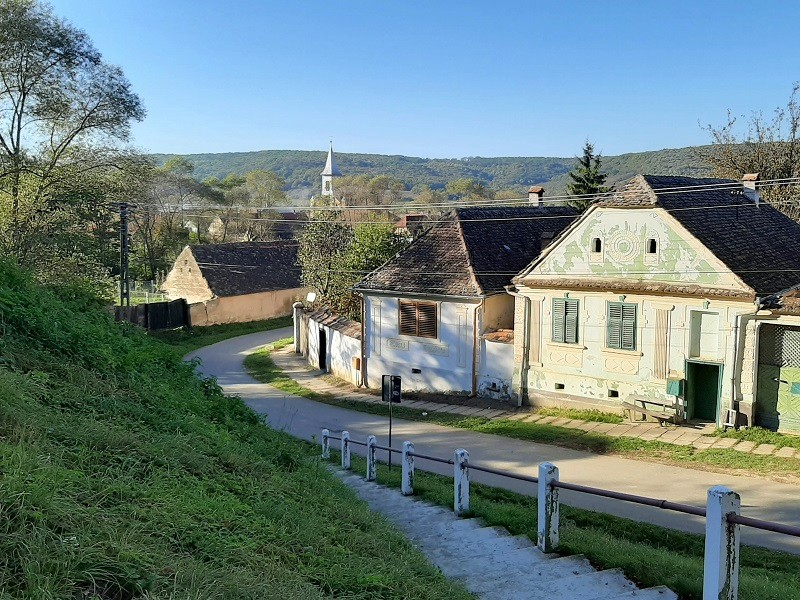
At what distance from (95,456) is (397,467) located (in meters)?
11.3

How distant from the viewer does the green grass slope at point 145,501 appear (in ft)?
14.0

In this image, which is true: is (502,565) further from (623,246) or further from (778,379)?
(623,246)

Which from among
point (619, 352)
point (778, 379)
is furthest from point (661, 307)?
point (778, 379)

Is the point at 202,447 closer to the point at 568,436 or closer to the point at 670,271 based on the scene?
the point at 568,436

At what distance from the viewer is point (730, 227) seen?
2166 centimetres

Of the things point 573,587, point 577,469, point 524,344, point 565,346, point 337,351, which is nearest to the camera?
point 573,587

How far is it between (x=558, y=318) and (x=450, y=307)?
3.86 metres

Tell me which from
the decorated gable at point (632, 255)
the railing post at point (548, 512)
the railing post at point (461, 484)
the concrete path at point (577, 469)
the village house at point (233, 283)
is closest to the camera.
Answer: the railing post at point (548, 512)

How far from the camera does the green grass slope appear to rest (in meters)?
4.26

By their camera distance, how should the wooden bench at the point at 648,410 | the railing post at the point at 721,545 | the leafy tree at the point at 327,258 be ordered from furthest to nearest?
the leafy tree at the point at 327,258 < the wooden bench at the point at 648,410 < the railing post at the point at 721,545

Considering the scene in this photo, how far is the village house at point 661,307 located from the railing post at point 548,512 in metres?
12.9

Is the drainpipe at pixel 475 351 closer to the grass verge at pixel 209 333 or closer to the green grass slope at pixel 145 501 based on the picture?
the green grass slope at pixel 145 501

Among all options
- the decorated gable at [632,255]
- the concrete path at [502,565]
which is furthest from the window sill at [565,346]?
the concrete path at [502,565]

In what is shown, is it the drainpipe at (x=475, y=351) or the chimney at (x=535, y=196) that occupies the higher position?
the chimney at (x=535, y=196)
